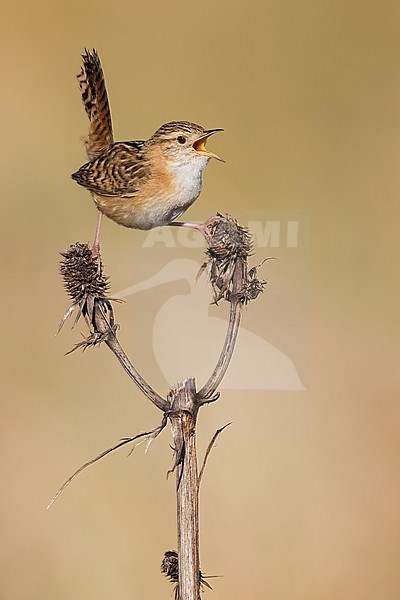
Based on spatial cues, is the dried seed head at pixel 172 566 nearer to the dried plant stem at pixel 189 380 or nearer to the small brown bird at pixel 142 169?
the dried plant stem at pixel 189 380

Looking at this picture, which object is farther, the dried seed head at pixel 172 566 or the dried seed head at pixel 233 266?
the dried seed head at pixel 172 566

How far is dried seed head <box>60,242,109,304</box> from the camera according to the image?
122 cm

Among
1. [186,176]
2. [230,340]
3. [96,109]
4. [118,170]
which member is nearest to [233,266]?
[230,340]

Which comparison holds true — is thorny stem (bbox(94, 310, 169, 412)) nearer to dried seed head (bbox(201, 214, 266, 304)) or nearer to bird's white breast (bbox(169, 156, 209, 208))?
dried seed head (bbox(201, 214, 266, 304))

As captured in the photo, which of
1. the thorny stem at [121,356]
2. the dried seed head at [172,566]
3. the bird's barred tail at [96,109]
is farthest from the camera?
the bird's barred tail at [96,109]

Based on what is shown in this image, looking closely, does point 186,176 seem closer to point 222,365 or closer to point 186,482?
point 222,365

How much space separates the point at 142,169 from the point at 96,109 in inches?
6.6

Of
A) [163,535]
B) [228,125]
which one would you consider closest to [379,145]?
[228,125]

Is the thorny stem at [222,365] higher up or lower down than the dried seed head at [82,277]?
lower down

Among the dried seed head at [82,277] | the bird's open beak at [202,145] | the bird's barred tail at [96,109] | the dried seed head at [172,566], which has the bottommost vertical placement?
the dried seed head at [172,566]

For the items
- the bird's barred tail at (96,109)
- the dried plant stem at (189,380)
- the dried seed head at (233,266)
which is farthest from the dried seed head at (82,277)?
the bird's barred tail at (96,109)

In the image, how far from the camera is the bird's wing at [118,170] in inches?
54.6

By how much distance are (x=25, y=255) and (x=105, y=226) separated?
0.24m

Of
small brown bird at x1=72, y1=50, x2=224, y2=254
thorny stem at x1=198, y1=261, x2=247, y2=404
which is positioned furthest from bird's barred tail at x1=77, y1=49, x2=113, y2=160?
thorny stem at x1=198, y1=261, x2=247, y2=404
